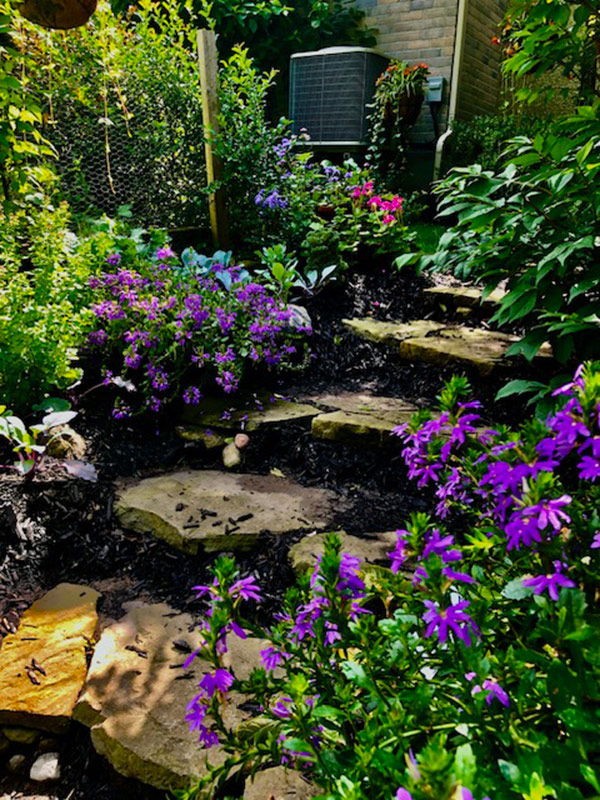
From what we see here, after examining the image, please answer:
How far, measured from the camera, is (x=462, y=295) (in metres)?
3.18

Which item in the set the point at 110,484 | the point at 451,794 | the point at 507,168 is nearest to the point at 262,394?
the point at 110,484

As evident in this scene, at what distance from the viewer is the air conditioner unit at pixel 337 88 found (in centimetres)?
577

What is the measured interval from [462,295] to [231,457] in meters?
1.70

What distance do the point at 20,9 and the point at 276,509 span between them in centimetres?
237

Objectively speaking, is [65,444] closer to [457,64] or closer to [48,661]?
[48,661]

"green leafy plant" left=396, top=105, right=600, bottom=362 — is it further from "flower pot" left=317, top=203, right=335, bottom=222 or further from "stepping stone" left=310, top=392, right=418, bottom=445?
"flower pot" left=317, top=203, right=335, bottom=222

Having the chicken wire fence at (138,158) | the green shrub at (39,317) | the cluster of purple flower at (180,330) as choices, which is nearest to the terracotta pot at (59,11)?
the green shrub at (39,317)

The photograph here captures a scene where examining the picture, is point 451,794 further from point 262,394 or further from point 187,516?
point 262,394

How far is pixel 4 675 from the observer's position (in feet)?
4.56

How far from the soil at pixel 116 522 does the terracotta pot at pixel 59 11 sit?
1554 mm

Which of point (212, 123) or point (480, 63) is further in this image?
point (480, 63)

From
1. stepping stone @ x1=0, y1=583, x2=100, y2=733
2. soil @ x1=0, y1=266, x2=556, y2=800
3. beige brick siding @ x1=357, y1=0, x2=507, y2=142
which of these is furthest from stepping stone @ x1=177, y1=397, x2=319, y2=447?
beige brick siding @ x1=357, y1=0, x2=507, y2=142

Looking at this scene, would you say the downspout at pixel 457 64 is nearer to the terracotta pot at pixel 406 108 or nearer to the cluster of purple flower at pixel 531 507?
the terracotta pot at pixel 406 108

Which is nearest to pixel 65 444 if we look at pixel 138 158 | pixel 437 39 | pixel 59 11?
pixel 59 11
